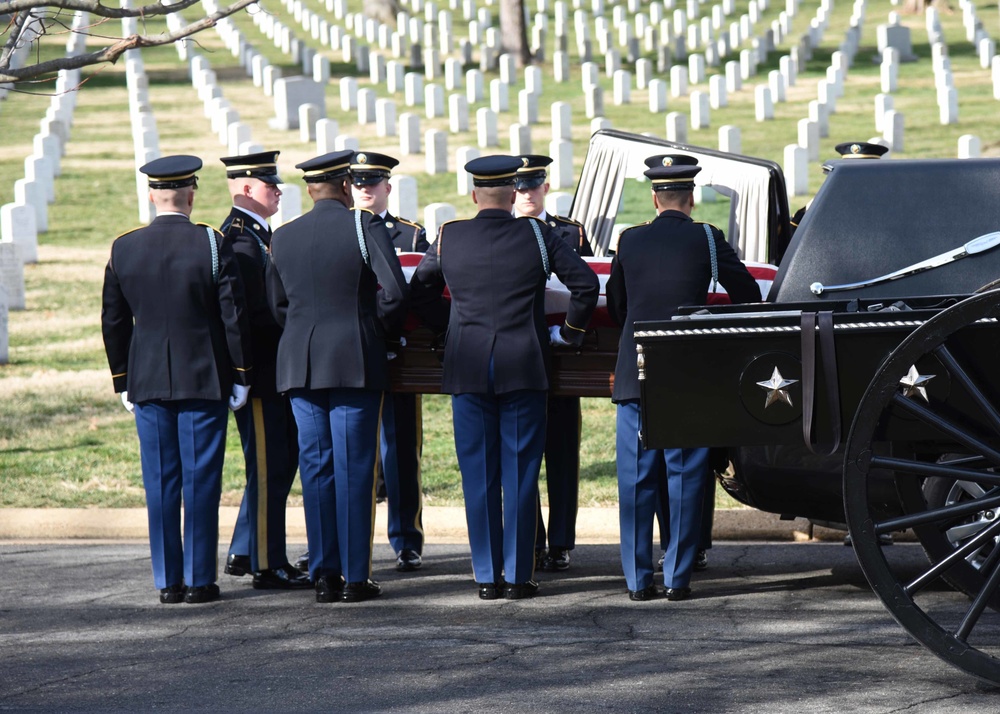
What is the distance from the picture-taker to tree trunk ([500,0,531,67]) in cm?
2919

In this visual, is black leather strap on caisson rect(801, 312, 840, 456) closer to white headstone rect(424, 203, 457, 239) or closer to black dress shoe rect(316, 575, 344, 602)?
black dress shoe rect(316, 575, 344, 602)

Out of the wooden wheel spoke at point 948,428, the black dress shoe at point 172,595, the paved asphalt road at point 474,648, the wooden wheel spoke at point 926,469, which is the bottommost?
the black dress shoe at point 172,595

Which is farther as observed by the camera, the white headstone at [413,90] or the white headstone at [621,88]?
the white headstone at [621,88]

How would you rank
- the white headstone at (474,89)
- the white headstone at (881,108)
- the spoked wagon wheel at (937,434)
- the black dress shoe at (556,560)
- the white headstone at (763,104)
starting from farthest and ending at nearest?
the white headstone at (474,89) < the white headstone at (763,104) < the white headstone at (881,108) < the black dress shoe at (556,560) < the spoked wagon wheel at (937,434)

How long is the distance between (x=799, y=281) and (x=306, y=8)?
1401 inches

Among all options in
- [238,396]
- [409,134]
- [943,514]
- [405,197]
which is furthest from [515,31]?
[943,514]

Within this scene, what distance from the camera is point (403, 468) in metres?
7.14

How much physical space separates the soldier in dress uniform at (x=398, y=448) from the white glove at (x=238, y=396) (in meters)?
0.82

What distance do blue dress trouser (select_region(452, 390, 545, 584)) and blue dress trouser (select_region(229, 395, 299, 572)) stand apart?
0.86 meters

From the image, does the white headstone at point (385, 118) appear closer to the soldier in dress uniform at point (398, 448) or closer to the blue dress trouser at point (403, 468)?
the soldier in dress uniform at point (398, 448)

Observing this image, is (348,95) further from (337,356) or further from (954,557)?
(954,557)

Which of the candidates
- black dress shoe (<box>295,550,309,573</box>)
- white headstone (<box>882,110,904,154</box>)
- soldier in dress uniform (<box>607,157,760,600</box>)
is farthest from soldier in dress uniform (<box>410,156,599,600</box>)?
white headstone (<box>882,110,904,154</box>)

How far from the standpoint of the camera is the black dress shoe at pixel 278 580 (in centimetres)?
653

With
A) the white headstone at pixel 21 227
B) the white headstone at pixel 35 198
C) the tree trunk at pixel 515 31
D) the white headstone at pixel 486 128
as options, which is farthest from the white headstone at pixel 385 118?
the tree trunk at pixel 515 31
